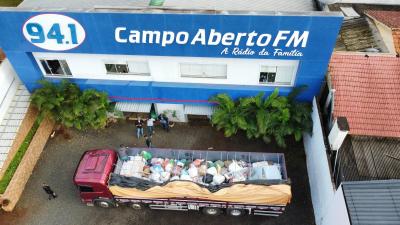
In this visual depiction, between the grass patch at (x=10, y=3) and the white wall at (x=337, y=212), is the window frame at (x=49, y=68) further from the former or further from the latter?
the white wall at (x=337, y=212)

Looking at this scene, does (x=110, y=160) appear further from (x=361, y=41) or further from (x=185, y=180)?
(x=361, y=41)

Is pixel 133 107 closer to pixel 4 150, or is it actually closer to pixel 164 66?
pixel 164 66

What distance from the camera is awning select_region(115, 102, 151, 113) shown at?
22.0 m

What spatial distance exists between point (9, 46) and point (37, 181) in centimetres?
769

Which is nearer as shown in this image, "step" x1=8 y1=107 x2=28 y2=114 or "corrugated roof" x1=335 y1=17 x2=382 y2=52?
"corrugated roof" x1=335 y1=17 x2=382 y2=52

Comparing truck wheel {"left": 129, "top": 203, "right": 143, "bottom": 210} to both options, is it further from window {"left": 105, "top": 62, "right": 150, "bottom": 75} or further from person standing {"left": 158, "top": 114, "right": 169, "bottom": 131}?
window {"left": 105, "top": 62, "right": 150, "bottom": 75}

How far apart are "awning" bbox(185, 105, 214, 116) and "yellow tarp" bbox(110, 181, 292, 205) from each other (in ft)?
18.9

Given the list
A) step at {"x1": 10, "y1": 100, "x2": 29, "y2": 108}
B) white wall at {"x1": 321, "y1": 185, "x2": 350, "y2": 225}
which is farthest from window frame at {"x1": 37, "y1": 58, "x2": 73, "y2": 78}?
white wall at {"x1": 321, "y1": 185, "x2": 350, "y2": 225}

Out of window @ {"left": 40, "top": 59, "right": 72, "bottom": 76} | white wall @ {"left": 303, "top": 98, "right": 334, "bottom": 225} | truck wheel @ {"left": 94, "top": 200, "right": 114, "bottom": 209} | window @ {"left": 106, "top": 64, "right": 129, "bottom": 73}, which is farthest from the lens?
window @ {"left": 40, "top": 59, "right": 72, "bottom": 76}

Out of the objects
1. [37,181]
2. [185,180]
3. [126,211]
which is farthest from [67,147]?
[185,180]

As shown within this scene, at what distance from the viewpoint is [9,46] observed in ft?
62.9

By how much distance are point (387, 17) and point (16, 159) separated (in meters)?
22.6

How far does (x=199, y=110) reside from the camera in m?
21.8

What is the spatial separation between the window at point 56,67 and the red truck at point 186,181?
535 centimetres
